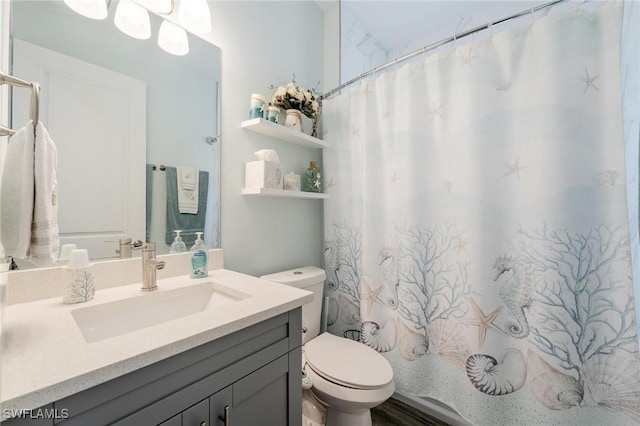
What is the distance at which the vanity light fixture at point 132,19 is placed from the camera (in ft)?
3.24

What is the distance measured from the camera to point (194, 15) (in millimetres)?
1104

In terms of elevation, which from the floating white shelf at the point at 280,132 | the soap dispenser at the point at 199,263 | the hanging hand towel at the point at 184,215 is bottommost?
the soap dispenser at the point at 199,263

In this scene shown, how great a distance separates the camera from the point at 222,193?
131 centimetres

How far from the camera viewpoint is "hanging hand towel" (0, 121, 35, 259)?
57cm

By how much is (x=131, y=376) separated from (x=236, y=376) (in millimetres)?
261

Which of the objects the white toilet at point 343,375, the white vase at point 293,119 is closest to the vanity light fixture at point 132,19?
the white vase at point 293,119

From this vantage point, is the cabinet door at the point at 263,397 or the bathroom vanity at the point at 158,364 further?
the cabinet door at the point at 263,397

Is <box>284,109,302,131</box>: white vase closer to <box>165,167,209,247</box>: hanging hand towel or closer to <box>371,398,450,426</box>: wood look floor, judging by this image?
<box>165,167,209,247</box>: hanging hand towel

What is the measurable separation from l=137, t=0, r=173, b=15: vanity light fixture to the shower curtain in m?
1.02

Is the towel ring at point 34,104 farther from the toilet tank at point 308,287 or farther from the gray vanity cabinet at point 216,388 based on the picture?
the toilet tank at point 308,287

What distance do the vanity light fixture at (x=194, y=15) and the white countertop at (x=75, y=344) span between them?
112 centimetres

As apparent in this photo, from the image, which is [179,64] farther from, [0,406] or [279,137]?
Answer: [0,406]
